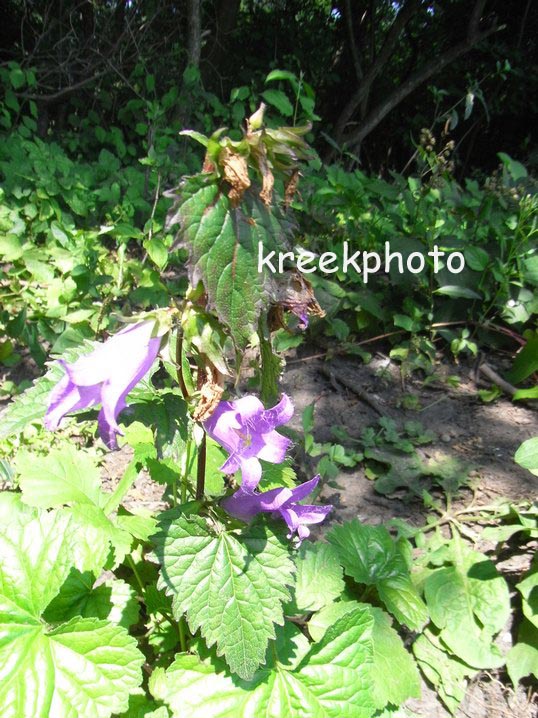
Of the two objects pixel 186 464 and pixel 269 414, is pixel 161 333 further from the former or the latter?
pixel 186 464

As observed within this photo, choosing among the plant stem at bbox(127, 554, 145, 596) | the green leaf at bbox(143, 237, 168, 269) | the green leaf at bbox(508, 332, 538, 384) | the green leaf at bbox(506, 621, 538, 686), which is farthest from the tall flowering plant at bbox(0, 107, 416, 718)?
the green leaf at bbox(508, 332, 538, 384)

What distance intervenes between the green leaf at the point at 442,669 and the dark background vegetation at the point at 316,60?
4200mm

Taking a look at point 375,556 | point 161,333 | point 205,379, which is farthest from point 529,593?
point 161,333

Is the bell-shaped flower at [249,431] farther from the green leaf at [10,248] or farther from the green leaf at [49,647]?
the green leaf at [10,248]

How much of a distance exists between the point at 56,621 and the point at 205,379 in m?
0.77

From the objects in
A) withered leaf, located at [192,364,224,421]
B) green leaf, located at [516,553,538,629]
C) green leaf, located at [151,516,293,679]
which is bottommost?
green leaf, located at [516,553,538,629]

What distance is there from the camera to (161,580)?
1137 millimetres

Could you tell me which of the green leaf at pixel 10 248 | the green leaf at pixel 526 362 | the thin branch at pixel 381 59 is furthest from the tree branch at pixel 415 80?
the green leaf at pixel 10 248

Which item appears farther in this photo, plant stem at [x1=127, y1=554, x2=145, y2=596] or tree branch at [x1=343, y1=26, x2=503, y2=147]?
tree branch at [x1=343, y1=26, x2=503, y2=147]

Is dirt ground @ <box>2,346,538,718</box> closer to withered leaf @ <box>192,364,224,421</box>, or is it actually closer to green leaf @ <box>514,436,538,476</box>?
green leaf @ <box>514,436,538,476</box>

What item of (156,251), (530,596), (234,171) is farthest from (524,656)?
(156,251)

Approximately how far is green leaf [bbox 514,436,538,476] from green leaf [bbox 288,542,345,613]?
69 cm

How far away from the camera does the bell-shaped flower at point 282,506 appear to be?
1.17 metres

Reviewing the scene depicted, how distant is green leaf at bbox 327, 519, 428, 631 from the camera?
5.43ft
